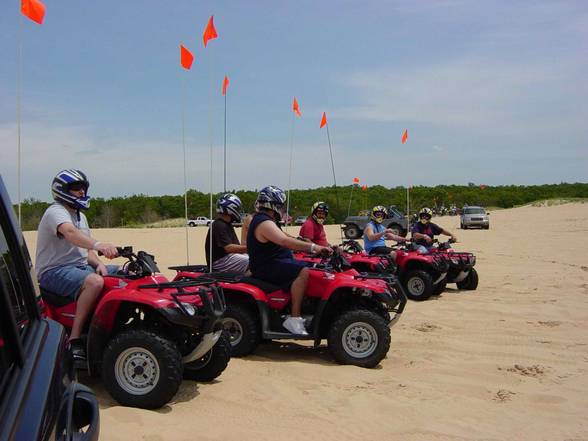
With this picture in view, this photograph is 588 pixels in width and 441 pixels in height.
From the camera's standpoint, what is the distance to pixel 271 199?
20.9 ft

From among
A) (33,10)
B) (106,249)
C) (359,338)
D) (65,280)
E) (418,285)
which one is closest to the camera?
(106,249)

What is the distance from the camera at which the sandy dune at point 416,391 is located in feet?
14.1

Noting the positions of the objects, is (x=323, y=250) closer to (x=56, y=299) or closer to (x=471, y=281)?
(x=56, y=299)

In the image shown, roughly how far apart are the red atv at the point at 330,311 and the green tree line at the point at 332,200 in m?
31.8

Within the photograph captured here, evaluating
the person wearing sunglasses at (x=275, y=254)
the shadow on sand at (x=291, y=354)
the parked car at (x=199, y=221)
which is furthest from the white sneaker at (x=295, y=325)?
the parked car at (x=199, y=221)

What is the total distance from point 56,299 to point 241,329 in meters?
2.00

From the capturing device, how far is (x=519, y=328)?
8.02 meters

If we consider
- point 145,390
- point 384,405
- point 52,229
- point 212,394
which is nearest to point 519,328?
point 384,405

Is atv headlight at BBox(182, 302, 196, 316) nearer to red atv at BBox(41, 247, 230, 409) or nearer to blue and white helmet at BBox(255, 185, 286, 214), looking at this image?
red atv at BBox(41, 247, 230, 409)

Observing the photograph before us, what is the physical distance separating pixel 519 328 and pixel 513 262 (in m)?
9.34

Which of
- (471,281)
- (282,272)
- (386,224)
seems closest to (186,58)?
(282,272)

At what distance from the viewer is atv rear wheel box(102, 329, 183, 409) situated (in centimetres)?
445

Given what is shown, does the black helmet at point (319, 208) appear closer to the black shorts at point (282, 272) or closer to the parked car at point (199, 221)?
the black shorts at point (282, 272)

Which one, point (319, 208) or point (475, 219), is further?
point (475, 219)
